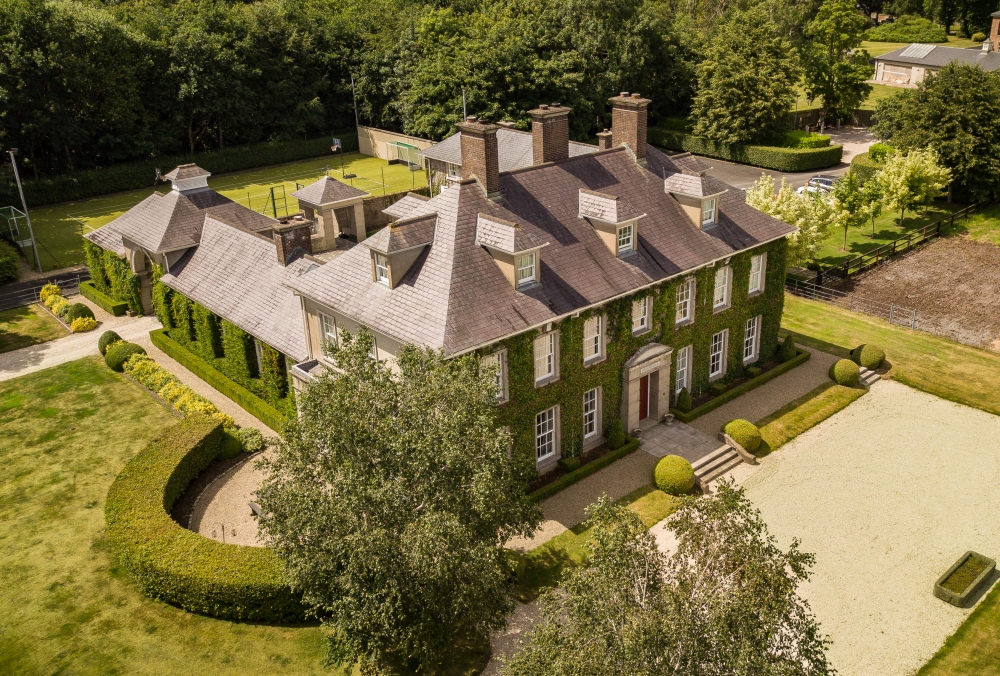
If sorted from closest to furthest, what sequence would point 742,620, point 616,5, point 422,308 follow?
1. point 742,620
2. point 422,308
3. point 616,5

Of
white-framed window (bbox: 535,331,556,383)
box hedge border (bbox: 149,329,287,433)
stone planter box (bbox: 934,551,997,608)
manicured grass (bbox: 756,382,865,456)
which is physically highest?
white-framed window (bbox: 535,331,556,383)

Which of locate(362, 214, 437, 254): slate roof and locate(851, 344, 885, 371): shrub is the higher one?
locate(362, 214, 437, 254): slate roof

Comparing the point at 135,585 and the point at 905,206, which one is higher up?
the point at 905,206

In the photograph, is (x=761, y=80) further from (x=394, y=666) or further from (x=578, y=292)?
(x=394, y=666)

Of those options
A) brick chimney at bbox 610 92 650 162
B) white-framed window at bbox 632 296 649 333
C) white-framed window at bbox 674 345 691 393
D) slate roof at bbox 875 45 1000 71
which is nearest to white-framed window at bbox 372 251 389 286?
white-framed window at bbox 632 296 649 333

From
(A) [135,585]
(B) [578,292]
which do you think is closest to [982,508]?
(B) [578,292]

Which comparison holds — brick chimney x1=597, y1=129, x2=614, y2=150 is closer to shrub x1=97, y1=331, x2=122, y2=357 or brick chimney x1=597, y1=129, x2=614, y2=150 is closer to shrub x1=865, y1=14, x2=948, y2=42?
shrub x1=97, y1=331, x2=122, y2=357
